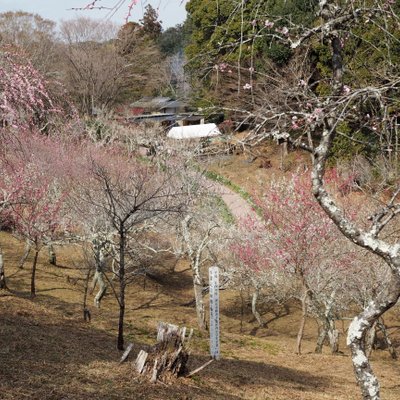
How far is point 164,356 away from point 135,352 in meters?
2.09

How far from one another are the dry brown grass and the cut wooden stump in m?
0.17

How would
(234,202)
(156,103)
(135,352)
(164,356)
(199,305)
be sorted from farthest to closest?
1. (156,103)
2. (234,202)
3. (199,305)
4. (135,352)
5. (164,356)

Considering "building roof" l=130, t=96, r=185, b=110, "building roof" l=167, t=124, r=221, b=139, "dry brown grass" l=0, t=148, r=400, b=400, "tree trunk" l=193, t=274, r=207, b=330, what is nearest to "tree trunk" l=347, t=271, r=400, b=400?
"dry brown grass" l=0, t=148, r=400, b=400

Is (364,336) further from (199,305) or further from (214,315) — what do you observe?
(199,305)

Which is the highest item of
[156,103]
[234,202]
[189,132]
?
[156,103]

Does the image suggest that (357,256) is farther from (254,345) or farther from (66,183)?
(66,183)

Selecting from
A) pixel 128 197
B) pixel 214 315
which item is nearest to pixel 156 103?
pixel 128 197

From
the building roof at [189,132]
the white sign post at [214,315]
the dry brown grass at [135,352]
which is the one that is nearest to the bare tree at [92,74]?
the building roof at [189,132]

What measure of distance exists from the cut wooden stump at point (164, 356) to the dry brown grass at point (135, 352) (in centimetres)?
17

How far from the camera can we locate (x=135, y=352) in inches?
335

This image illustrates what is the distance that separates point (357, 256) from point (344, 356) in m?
2.31

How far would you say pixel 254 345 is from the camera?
39.2 feet

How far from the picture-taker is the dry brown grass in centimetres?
607

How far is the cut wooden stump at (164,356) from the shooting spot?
258 inches
